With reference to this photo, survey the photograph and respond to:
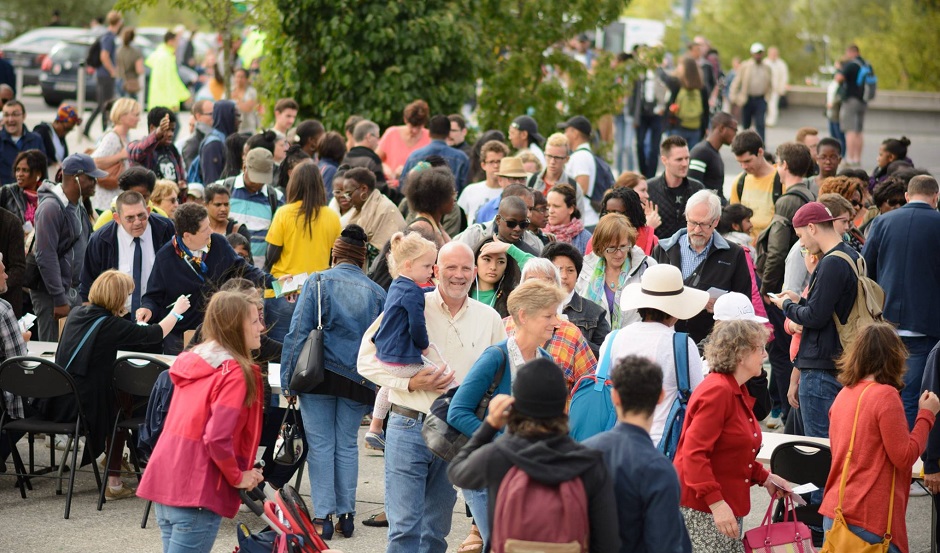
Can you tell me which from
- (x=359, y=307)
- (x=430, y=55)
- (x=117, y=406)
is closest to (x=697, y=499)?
(x=359, y=307)

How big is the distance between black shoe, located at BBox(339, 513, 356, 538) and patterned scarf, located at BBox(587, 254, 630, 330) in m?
1.97

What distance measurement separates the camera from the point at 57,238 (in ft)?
29.6

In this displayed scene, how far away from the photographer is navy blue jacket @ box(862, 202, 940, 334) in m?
8.04

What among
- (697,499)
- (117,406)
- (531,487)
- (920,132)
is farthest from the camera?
(920,132)

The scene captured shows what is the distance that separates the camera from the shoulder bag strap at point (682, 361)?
5.41 m

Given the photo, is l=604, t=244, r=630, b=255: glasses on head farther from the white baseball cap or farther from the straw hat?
the straw hat

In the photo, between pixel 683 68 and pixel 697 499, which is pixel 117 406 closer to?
pixel 697 499

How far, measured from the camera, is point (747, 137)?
10516 mm

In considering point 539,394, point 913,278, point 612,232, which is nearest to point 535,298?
point 539,394

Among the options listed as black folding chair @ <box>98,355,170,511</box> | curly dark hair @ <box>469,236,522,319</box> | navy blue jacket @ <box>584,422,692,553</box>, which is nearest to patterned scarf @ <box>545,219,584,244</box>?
curly dark hair @ <box>469,236,522,319</box>

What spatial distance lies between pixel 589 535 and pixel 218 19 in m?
14.6

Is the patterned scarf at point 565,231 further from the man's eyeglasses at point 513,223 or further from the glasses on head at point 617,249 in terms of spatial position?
the glasses on head at point 617,249

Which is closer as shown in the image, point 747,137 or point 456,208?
point 456,208

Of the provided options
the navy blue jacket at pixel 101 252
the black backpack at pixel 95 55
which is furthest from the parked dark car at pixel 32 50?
the navy blue jacket at pixel 101 252
